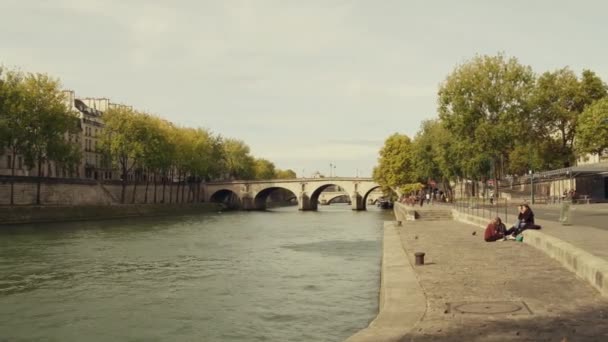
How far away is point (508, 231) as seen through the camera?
2605 centimetres

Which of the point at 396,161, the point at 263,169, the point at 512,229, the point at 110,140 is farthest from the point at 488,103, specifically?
the point at 263,169

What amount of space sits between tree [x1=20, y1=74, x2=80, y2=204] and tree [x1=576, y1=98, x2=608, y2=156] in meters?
56.9

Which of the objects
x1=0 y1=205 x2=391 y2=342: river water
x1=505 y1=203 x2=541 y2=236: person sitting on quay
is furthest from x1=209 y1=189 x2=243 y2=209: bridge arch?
x1=505 y1=203 x2=541 y2=236: person sitting on quay

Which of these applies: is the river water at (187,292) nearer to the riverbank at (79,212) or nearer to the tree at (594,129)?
the riverbank at (79,212)

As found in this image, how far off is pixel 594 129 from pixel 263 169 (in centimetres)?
12135

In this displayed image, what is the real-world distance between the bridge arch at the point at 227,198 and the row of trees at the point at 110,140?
537cm

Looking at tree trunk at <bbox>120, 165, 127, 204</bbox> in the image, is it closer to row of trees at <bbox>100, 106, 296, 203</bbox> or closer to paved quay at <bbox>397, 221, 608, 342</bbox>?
row of trees at <bbox>100, 106, 296, 203</bbox>

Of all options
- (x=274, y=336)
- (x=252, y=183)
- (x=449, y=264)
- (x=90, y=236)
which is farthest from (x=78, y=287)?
(x=252, y=183)

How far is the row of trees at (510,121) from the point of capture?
68188 millimetres

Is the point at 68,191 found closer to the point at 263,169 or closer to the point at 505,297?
the point at 505,297

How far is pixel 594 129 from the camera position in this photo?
6438 cm

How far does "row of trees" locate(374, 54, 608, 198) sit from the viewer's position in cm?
6819

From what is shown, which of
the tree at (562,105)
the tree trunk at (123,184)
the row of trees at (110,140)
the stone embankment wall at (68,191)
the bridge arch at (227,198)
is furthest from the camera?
the bridge arch at (227,198)

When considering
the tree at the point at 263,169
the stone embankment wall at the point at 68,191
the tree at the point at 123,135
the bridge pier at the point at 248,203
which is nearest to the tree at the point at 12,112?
the stone embankment wall at the point at 68,191
